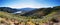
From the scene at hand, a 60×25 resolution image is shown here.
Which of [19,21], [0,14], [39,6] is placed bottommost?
[19,21]

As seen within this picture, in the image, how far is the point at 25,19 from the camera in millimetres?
1737

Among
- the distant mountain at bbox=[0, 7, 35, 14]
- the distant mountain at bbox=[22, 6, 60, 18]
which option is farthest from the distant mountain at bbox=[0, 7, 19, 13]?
the distant mountain at bbox=[22, 6, 60, 18]

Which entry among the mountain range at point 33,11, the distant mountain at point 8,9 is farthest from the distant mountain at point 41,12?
the distant mountain at point 8,9

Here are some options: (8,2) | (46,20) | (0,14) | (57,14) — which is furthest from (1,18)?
(57,14)

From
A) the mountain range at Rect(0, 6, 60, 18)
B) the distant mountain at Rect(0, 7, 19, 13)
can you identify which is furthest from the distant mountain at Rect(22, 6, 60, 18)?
the distant mountain at Rect(0, 7, 19, 13)

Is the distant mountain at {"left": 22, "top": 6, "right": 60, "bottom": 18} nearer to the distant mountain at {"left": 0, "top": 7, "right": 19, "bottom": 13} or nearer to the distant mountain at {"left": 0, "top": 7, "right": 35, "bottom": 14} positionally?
the distant mountain at {"left": 0, "top": 7, "right": 35, "bottom": 14}

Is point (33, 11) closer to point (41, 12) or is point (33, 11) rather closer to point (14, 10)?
point (41, 12)

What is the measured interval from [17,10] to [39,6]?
1.24 ft

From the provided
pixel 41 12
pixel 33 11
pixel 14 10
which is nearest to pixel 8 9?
pixel 14 10

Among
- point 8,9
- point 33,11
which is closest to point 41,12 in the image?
point 33,11

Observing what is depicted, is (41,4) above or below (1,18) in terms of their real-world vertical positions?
above

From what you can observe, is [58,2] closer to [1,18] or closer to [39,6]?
[39,6]

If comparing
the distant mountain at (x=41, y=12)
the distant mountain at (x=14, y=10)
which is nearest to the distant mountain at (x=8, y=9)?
the distant mountain at (x=14, y=10)

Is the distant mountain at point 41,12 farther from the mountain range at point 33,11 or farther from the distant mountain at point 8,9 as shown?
the distant mountain at point 8,9
